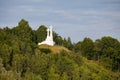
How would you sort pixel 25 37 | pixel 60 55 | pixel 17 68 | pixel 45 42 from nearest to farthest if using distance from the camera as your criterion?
pixel 17 68 < pixel 60 55 < pixel 25 37 < pixel 45 42

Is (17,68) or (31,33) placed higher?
(31,33)

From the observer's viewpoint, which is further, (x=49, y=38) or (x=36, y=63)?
(x=49, y=38)

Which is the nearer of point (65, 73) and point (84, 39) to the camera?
point (65, 73)

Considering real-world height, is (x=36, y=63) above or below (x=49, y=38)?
below

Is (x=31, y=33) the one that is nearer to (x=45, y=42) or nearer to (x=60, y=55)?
(x=45, y=42)

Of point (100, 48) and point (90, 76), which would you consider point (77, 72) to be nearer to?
point (90, 76)

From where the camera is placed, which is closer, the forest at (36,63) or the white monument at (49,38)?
the forest at (36,63)

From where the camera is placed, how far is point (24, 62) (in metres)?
83.7

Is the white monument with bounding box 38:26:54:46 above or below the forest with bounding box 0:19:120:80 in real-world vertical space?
above

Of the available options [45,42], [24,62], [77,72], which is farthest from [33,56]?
[45,42]

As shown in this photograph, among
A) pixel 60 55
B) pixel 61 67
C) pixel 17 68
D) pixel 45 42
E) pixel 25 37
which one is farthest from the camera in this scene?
pixel 45 42

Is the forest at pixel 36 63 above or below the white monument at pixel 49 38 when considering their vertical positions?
below

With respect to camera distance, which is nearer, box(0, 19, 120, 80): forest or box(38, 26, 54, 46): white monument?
box(0, 19, 120, 80): forest

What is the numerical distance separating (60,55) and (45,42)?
28978 millimetres
